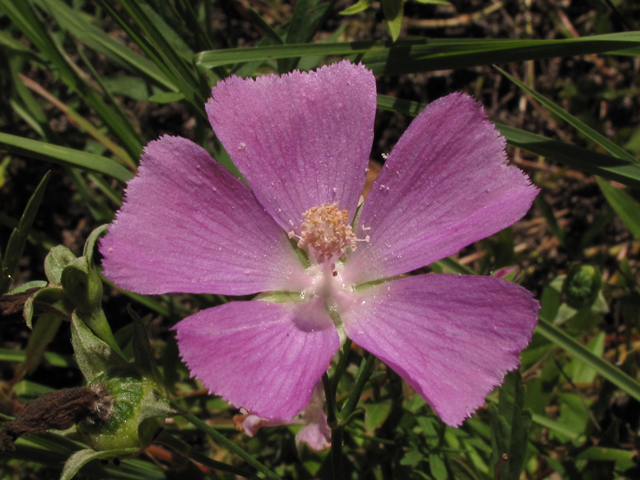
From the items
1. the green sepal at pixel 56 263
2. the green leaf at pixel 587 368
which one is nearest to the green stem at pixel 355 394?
the green sepal at pixel 56 263

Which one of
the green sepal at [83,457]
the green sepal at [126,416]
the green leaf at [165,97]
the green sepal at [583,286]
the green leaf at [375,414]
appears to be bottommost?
the green leaf at [375,414]

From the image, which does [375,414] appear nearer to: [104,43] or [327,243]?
[327,243]

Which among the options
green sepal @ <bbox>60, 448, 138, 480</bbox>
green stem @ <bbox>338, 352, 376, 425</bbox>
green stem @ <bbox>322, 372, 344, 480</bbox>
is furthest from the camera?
green stem @ <bbox>338, 352, 376, 425</bbox>

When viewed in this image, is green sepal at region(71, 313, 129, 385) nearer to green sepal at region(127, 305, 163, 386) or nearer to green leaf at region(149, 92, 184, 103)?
green sepal at region(127, 305, 163, 386)

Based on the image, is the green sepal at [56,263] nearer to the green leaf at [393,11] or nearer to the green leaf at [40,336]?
the green leaf at [40,336]

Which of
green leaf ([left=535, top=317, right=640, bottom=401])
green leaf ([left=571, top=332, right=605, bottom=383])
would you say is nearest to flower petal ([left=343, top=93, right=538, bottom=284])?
green leaf ([left=535, top=317, right=640, bottom=401])

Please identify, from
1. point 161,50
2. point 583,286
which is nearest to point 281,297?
point 161,50
